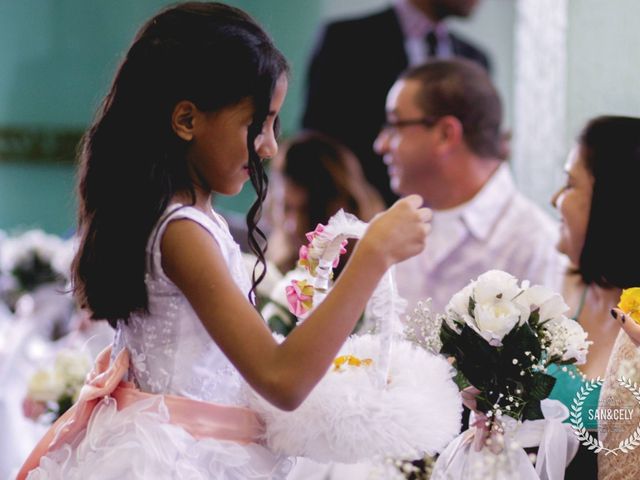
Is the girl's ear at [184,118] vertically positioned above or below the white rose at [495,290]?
above

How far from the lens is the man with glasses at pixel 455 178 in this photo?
3.32 metres

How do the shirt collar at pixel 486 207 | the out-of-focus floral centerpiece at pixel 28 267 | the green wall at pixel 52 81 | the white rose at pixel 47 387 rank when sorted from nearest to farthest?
1. the white rose at pixel 47 387
2. the shirt collar at pixel 486 207
3. the out-of-focus floral centerpiece at pixel 28 267
4. the green wall at pixel 52 81

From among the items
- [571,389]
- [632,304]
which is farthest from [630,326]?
[571,389]

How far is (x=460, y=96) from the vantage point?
11.5 feet

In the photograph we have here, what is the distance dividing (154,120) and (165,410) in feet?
1.54

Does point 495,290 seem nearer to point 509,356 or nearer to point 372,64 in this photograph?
point 509,356

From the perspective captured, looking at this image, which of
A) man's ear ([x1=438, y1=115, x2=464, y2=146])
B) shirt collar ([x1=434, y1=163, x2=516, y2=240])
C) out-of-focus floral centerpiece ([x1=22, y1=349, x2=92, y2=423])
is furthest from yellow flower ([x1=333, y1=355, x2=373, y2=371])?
man's ear ([x1=438, y1=115, x2=464, y2=146])

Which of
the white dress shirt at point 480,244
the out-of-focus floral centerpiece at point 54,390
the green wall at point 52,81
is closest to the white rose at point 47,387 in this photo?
the out-of-focus floral centerpiece at point 54,390

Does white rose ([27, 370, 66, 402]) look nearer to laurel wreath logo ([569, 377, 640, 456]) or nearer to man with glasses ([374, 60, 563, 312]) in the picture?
man with glasses ([374, 60, 563, 312])

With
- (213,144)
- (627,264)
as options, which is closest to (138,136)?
(213,144)

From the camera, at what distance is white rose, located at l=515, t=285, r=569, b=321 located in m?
1.62

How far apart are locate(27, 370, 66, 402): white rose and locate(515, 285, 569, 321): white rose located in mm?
1573

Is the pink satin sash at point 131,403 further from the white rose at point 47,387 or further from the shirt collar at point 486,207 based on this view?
the shirt collar at point 486,207

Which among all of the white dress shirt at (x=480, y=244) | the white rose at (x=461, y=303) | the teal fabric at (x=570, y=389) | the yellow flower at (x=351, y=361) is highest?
the white rose at (x=461, y=303)
